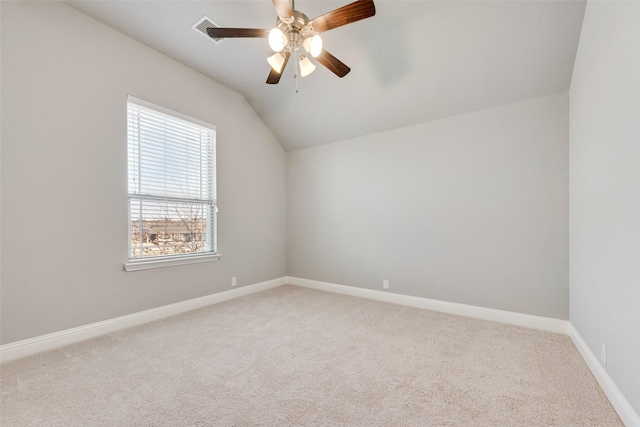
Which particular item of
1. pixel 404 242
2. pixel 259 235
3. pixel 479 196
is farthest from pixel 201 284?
pixel 479 196

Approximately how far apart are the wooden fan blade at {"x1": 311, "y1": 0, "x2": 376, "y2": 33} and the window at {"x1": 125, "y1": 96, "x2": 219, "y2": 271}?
85.8 inches

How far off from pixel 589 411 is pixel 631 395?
254mm

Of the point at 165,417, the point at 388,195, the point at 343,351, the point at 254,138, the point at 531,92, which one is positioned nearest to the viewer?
the point at 165,417

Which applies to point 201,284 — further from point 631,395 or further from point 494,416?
point 631,395

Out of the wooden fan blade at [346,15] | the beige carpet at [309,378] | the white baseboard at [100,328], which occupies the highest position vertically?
the wooden fan blade at [346,15]

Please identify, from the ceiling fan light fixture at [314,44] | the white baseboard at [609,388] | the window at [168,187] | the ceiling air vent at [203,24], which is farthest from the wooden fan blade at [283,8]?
the white baseboard at [609,388]

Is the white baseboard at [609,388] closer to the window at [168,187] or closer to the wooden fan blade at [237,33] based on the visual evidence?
the wooden fan blade at [237,33]

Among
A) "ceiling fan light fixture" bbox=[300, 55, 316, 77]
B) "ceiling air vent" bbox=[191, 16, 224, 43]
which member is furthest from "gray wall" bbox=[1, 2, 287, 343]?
"ceiling fan light fixture" bbox=[300, 55, 316, 77]

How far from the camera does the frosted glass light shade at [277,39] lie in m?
1.89

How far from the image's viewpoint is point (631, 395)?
140cm

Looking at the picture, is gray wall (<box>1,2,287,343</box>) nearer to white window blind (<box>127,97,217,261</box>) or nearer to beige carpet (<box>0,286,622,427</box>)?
white window blind (<box>127,97,217,261</box>)

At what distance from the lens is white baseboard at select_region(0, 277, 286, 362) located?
7.02ft

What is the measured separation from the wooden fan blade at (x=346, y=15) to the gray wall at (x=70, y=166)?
7.20ft

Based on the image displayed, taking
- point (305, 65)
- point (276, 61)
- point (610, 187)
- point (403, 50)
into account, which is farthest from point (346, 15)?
point (610, 187)
